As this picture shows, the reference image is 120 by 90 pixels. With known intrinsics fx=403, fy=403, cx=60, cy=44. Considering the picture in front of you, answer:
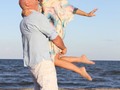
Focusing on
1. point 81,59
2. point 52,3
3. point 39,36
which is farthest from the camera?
point 81,59

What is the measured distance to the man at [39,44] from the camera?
4875 mm

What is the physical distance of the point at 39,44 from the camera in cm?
489

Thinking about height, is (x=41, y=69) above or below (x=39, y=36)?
below

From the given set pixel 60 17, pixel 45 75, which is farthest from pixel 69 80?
pixel 45 75

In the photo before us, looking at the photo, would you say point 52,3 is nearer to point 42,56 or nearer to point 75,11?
point 75,11

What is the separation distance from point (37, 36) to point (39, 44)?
10cm

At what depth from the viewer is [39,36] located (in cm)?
489

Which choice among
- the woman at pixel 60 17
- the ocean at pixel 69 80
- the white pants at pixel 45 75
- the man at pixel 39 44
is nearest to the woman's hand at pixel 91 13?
the woman at pixel 60 17

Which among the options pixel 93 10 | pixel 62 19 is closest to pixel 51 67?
pixel 62 19

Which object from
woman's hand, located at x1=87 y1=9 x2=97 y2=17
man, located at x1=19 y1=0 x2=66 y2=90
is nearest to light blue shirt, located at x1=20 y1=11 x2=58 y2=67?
man, located at x1=19 y1=0 x2=66 y2=90

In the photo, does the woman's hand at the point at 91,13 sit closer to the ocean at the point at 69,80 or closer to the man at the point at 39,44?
the man at the point at 39,44

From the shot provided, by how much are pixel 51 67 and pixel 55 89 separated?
11.0 inches

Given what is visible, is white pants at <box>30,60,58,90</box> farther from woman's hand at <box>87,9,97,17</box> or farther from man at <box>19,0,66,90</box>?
woman's hand at <box>87,9,97,17</box>

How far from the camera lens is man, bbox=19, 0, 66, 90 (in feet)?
16.0
